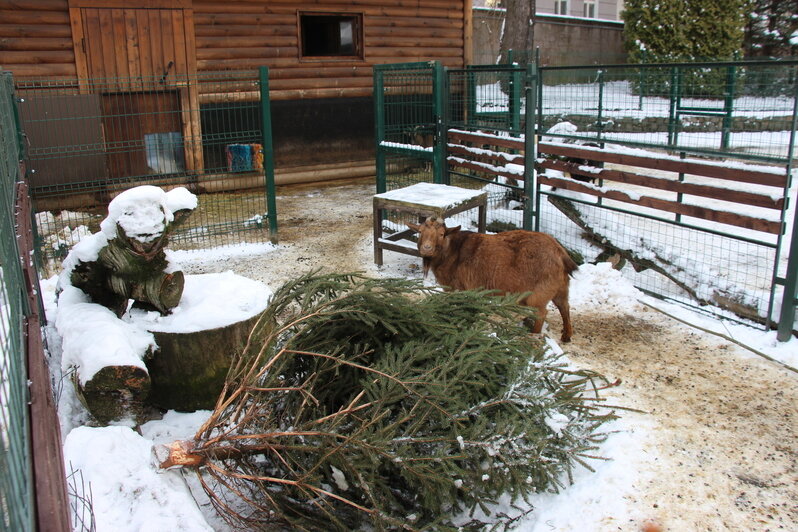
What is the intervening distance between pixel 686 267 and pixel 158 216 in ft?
16.4

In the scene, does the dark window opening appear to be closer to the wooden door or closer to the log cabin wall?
the log cabin wall

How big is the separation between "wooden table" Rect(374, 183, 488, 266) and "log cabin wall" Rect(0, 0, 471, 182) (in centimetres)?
542

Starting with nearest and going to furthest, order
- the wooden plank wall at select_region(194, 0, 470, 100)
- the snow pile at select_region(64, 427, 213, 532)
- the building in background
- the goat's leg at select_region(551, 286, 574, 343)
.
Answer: the snow pile at select_region(64, 427, 213, 532) → the goat's leg at select_region(551, 286, 574, 343) → the wooden plank wall at select_region(194, 0, 470, 100) → the building in background

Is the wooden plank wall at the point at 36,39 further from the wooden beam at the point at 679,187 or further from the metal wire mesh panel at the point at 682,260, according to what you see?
the metal wire mesh panel at the point at 682,260

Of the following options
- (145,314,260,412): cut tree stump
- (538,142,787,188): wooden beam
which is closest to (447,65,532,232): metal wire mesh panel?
(538,142,787,188): wooden beam

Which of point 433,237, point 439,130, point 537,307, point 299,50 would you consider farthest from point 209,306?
point 299,50

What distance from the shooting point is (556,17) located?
2347 cm

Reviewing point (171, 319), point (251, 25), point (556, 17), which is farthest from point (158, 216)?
point (556, 17)

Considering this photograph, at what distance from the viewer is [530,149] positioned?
748 cm

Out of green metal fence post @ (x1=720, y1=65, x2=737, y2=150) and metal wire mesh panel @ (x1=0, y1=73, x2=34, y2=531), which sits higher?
green metal fence post @ (x1=720, y1=65, x2=737, y2=150)

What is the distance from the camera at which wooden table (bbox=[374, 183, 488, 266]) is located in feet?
→ 22.5

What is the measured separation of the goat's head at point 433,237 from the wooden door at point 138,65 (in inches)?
216

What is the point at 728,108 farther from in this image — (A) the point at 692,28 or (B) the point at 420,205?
(A) the point at 692,28

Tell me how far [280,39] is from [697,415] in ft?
32.5
